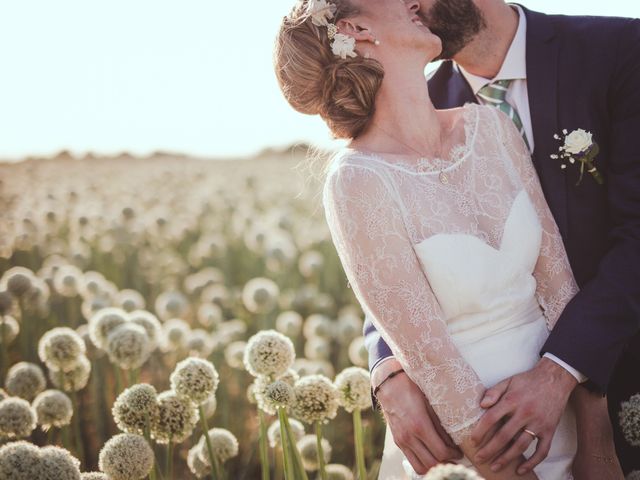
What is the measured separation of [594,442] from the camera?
3453mm

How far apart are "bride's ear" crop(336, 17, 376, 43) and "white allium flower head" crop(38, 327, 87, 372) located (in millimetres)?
2344

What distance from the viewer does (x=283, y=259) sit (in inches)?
323

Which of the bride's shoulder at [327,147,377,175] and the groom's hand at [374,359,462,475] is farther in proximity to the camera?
the bride's shoulder at [327,147,377,175]

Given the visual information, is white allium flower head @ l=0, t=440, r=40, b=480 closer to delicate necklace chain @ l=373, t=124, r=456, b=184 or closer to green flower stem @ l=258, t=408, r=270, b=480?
green flower stem @ l=258, t=408, r=270, b=480

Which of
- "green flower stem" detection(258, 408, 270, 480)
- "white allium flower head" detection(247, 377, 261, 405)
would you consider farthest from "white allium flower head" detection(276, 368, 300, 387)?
"green flower stem" detection(258, 408, 270, 480)

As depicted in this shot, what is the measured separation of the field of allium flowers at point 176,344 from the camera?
11.3 ft

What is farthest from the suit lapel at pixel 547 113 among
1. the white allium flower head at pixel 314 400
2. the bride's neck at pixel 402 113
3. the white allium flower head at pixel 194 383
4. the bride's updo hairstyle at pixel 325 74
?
the white allium flower head at pixel 194 383

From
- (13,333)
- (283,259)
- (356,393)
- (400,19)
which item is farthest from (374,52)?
(283,259)

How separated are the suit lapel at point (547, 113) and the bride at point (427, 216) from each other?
26cm

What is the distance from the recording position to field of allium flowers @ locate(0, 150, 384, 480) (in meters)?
3.46

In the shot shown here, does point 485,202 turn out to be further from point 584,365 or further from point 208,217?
point 208,217

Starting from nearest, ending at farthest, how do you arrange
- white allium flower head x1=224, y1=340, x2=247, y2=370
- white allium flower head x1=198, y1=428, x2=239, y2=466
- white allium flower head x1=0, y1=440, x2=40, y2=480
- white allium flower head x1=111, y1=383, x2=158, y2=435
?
white allium flower head x1=0, y1=440, x2=40, y2=480 < white allium flower head x1=111, y1=383, x2=158, y2=435 < white allium flower head x1=198, y1=428, x2=239, y2=466 < white allium flower head x1=224, y1=340, x2=247, y2=370

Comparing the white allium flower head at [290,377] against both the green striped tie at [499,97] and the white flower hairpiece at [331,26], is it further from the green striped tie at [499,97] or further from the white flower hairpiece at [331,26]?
the green striped tie at [499,97]

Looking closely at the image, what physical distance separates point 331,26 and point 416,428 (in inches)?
82.5
